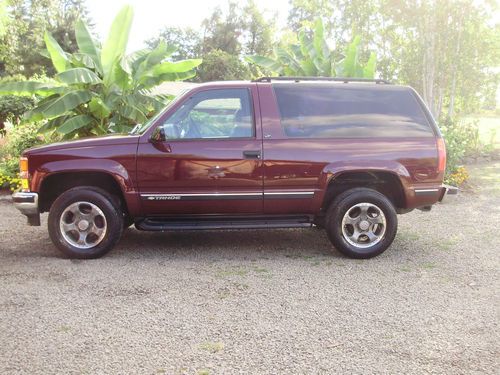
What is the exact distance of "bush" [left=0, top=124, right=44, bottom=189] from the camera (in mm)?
9125

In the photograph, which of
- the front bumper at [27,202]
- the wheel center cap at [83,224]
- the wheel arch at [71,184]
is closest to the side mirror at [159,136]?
the wheel arch at [71,184]

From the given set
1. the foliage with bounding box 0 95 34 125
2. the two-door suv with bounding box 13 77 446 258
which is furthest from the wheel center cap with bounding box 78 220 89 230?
the foliage with bounding box 0 95 34 125

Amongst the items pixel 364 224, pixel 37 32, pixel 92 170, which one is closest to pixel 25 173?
pixel 92 170

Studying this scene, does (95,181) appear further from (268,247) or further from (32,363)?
Result: (32,363)

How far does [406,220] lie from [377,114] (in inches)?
103

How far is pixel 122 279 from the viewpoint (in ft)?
15.7

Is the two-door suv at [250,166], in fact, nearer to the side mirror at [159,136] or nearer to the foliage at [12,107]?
the side mirror at [159,136]

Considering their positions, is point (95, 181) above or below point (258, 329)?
above

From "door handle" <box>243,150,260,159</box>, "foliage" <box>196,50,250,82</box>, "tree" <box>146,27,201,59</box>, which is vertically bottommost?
"door handle" <box>243,150,260,159</box>

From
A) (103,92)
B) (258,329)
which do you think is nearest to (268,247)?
(258,329)

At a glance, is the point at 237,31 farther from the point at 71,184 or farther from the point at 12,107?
the point at 71,184

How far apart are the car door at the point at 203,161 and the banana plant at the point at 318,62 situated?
542cm

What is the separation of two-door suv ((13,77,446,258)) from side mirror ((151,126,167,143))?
0.04 ft

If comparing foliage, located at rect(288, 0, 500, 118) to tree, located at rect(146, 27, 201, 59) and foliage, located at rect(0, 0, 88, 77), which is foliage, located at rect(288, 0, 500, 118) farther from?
tree, located at rect(146, 27, 201, 59)
